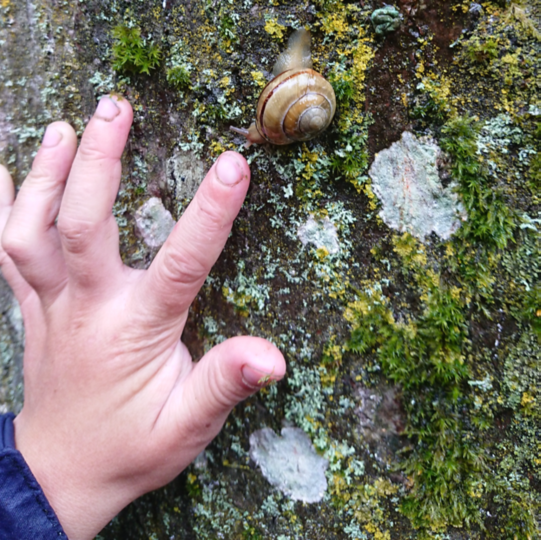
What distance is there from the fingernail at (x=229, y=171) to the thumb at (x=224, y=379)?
51 centimetres

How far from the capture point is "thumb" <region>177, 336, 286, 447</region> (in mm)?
1108

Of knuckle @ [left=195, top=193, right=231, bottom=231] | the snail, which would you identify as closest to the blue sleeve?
knuckle @ [left=195, top=193, right=231, bottom=231]

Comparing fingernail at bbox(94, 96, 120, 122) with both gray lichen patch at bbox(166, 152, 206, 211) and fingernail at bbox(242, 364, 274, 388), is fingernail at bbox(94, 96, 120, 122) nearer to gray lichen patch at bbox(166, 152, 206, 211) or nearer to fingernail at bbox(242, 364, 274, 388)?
gray lichen patch at bbox(166, 152, 206, 211)

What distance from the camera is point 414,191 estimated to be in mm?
1215

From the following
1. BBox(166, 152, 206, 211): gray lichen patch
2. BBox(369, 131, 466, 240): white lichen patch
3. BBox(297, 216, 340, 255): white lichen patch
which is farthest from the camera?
BBox(166, 152, 206, 211): gray lichen patch

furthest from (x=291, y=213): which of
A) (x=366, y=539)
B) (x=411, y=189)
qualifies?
(x=366, y=539)

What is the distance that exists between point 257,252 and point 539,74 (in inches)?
41.1

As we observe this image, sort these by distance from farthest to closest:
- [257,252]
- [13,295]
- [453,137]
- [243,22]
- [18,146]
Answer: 1. [13,295]
2. [18,146]
3. [257,252]
4. [243,22]
5. [453,137]

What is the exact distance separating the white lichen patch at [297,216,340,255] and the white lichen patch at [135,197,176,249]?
569mm

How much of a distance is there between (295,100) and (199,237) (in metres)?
0.53

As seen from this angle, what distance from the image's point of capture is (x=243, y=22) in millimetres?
1268

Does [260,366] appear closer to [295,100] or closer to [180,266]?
[180,266]

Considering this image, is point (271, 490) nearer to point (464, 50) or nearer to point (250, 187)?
point (250, 187)

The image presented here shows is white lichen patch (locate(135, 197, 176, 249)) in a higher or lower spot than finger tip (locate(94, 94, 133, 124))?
lower
